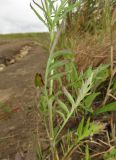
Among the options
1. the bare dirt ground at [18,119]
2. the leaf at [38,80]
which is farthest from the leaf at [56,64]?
the bare dirt ground at [18,119]

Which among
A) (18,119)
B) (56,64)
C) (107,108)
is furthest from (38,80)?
(18,119)

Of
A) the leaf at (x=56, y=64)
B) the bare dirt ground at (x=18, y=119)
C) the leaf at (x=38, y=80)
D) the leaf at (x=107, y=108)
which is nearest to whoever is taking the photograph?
the leaf at (x=56, y=64)

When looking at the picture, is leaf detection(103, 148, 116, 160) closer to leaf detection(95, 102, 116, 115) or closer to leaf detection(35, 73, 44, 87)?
leaf detection(95, 102, 116, 115)

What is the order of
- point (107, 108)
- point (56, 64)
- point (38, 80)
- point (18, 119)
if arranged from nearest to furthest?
point (56, 64), point (38, 80), point (107, 108), point (18, 119)

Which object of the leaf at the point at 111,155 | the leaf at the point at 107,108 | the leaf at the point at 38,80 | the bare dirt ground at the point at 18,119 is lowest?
the bare dirt ground at the point at 18,119

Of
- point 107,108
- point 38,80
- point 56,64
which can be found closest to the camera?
point 56,64

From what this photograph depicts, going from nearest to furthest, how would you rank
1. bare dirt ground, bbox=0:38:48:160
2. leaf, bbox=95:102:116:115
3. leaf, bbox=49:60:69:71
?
leaf, bbox=49:60:69:71
leaf, bbox=95:102:116:115
bare dirt ground, bbox=0:38:48:160

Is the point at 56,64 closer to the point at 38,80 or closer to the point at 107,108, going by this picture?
the point at 38,80

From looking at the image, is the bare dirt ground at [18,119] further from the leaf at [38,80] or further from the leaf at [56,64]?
the leaf at [56,64]

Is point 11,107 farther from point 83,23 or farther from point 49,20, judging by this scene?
point 49,20

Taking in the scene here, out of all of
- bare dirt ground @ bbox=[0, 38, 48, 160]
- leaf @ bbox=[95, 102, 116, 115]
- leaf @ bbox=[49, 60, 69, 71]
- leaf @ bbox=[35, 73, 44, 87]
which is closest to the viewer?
leaf @ bbox=[49, 60, 69, 71]

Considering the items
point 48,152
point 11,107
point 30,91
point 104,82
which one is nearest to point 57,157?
point 48,152

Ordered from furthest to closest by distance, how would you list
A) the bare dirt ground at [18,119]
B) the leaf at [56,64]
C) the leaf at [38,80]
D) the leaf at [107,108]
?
the bare dirt ground at [18,119] → the leaf at [107,108] → the leaf at [38,80] → the leaf at [56,64]

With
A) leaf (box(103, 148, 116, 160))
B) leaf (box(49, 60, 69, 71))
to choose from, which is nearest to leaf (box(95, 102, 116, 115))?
leaf (box(103, 148, 116, 160))
